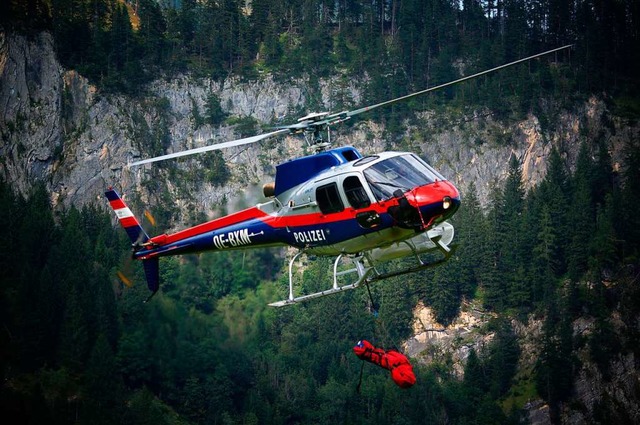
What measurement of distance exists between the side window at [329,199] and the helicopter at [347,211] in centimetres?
3

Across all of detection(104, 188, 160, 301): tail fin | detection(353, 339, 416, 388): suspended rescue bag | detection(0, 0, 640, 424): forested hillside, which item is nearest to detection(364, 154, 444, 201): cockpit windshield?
detection(353, 339, 416, 388): suspended rescue bag

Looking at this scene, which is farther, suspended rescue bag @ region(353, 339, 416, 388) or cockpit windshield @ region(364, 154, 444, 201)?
suspended rescue bag @ region(353, 339, 416, 388)

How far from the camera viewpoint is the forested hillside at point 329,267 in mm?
52906

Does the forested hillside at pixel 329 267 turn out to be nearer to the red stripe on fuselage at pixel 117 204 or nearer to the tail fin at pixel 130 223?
the tail fin at pixel 130 223

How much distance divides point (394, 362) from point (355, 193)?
15.5 feet

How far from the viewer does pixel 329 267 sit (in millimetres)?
97375

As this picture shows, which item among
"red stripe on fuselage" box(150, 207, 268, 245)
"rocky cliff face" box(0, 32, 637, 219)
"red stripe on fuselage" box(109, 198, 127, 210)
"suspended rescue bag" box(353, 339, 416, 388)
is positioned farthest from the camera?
"rocky cliff face" box(0, 32, 637, 219)

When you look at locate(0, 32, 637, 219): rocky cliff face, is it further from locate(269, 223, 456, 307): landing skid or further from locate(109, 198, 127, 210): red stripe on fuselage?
locate(269, 223, 456, 307): landing skid

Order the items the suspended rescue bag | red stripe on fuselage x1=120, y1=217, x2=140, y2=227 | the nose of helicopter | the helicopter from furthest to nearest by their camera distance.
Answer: red stripe on fuselage x1=120, y1=217, x2=140, y2=227 → the suspended rescue bag → the helicopter → the nose of helicopter

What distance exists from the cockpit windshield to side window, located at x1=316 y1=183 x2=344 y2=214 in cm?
115

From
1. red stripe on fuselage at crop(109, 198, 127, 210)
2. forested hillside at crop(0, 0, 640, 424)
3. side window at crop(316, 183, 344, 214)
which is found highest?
side window at crop(316, 183, 344, 214)

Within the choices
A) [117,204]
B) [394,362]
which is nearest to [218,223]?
[117,204]

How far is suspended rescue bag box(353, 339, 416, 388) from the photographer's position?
29375 mm

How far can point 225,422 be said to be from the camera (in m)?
74.9
